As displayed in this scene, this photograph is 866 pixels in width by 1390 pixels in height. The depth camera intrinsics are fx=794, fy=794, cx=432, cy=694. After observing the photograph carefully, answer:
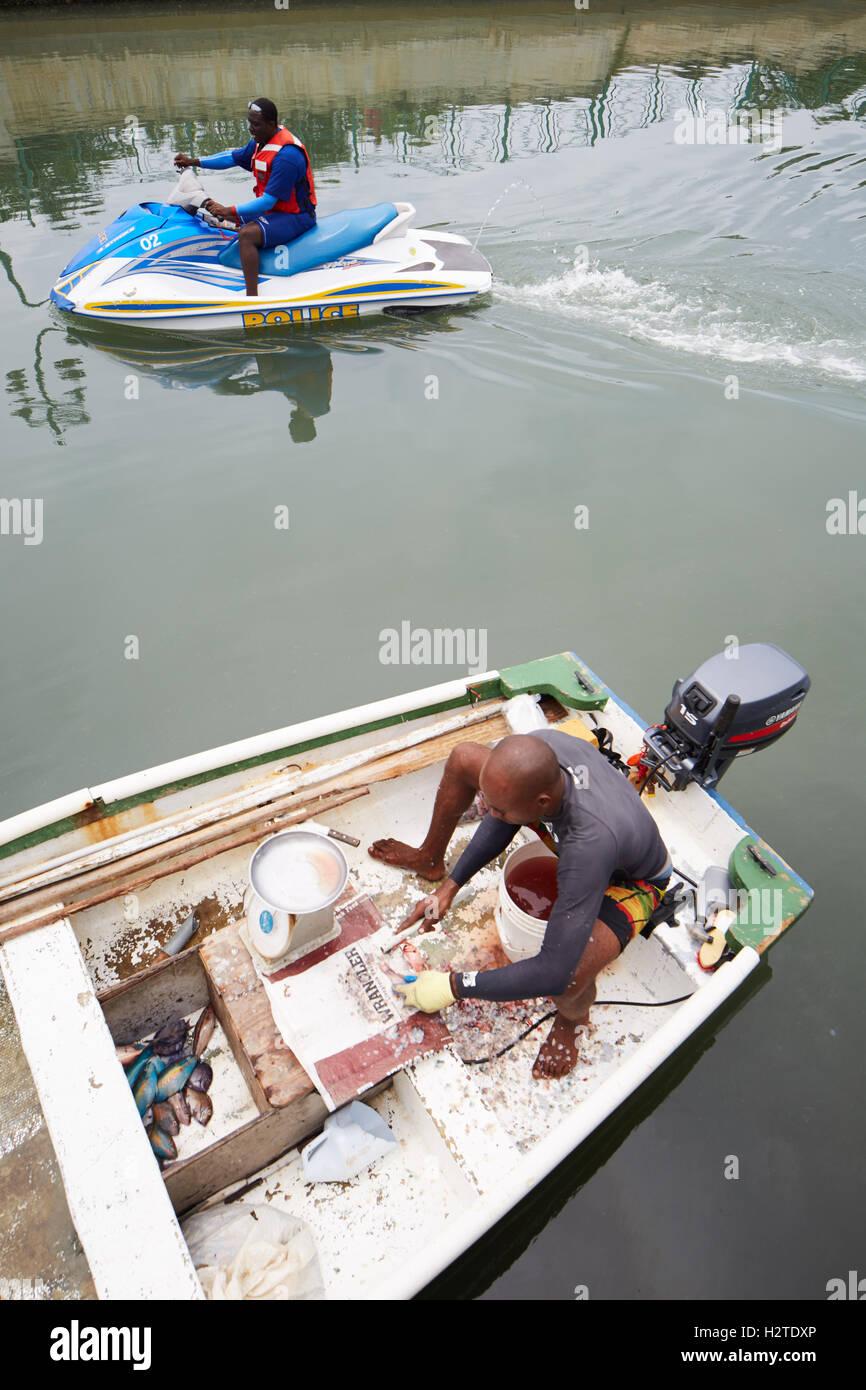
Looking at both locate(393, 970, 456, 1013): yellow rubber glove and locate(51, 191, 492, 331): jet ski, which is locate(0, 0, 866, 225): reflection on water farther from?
locate(393, 970, 456, 1013): yellow rubber glove

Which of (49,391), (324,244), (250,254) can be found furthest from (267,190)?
(49,391)

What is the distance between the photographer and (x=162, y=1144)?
2.96 metres

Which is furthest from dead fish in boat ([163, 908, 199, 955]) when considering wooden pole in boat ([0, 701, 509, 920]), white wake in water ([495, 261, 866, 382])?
white wake in water ([495, 261, 866, 382])

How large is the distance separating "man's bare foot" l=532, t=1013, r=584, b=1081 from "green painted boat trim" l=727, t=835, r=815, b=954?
76cm

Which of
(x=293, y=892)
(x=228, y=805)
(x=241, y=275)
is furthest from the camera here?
(x=241, y=275)

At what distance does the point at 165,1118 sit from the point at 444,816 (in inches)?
64.0

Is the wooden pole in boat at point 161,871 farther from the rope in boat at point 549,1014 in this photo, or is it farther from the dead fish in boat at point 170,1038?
the rope in boat at point 549,1014

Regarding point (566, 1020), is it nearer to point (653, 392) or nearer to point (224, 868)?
point (224, 868)

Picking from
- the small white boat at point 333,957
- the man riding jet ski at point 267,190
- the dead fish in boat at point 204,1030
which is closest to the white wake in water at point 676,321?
the man riding jet ski at point 267,190

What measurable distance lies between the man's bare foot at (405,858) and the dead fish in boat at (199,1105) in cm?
125

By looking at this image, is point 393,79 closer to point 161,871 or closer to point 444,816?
point 444,816
